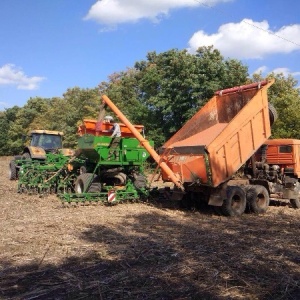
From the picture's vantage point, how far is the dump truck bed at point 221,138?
903 centimetres

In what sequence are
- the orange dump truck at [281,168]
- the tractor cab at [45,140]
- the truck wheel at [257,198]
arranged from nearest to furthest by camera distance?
the truck wheel at [257,198] < the orange dump truck at [281,168] < the tractor cab at [45,140]

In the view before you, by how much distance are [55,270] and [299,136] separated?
1784 cm

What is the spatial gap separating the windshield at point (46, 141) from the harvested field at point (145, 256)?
975 centimetres

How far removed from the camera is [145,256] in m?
5.71

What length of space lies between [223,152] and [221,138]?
319 mm

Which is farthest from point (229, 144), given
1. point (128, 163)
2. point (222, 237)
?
point (128, 163)

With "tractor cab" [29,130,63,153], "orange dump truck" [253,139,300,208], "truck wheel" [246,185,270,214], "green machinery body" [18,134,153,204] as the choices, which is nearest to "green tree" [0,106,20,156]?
"tractor cab" [29,130,63,153]

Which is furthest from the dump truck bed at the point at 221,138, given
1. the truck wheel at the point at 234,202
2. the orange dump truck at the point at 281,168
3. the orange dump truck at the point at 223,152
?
the orange dump truck at the point at 281,168

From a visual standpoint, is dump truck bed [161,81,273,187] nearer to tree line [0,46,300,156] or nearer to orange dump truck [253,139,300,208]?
orange dump truck [253,139,300,208]

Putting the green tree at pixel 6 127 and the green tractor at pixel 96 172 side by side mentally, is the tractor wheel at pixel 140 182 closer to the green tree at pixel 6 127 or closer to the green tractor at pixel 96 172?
the green tractor at pixel 96 172

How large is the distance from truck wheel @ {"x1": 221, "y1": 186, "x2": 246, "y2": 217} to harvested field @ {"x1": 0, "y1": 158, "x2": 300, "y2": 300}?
0.31m

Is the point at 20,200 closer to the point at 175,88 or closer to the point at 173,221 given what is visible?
the point at 173,221

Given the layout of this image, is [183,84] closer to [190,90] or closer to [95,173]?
[190,90]

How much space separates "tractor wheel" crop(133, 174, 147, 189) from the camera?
11.9 m
